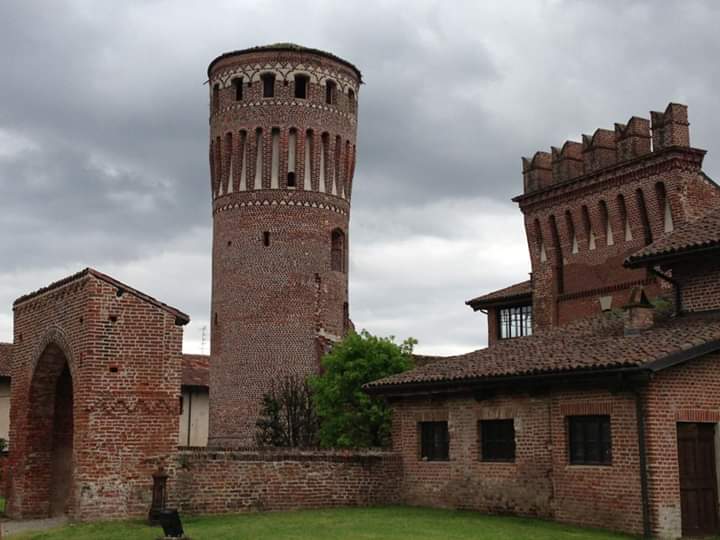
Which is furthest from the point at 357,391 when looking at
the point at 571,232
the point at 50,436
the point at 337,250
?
the point at 337,250

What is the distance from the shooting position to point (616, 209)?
3503 centimetres

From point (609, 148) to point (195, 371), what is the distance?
29.7 m

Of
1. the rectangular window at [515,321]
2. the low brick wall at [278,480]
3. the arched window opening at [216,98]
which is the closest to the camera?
the low brick wall at [278,480]

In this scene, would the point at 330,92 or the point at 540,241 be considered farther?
the point at 330,92

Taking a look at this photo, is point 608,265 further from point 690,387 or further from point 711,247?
point 690,387

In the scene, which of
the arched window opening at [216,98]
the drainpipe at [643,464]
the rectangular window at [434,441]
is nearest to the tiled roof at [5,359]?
the arched window opening at [216,98]

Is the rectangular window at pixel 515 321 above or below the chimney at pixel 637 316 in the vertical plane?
above

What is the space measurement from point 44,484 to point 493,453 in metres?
10.8

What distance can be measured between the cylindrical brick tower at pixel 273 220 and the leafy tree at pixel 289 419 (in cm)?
125

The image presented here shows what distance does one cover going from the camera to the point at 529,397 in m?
20.7

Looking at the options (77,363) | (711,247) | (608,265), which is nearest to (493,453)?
(711,247)

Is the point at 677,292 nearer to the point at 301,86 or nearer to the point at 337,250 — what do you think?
the point at 337,250

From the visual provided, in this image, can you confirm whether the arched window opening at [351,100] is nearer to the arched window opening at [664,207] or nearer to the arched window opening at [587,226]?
the arched window opening at [587,226]

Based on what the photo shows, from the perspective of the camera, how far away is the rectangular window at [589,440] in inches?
747
